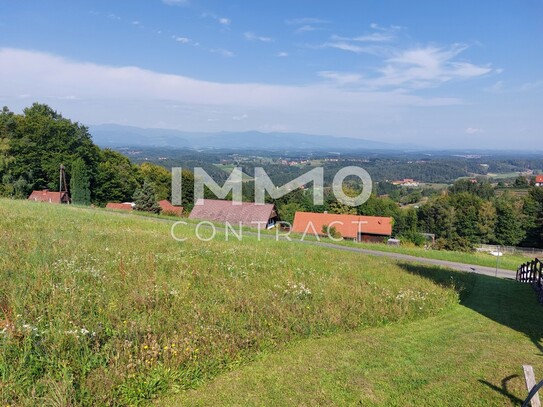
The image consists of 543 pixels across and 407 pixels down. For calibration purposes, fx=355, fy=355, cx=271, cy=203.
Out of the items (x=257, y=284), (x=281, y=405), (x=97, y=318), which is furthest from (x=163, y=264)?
(x=281, y=405)

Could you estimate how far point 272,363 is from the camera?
19.0ft

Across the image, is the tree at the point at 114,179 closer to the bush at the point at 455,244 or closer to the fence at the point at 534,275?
the bush at the point at 455,244

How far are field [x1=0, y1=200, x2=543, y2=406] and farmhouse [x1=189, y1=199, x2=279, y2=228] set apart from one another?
2679 centimetres

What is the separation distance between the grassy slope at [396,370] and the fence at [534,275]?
4.89m

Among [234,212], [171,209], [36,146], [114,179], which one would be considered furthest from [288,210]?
[36,146]

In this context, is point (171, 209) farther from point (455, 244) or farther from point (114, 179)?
point (455, 244)

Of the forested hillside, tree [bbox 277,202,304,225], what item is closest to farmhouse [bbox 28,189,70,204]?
the forested hillside

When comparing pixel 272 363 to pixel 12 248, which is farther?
pixel 12 248

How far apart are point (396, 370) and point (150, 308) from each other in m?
4.58

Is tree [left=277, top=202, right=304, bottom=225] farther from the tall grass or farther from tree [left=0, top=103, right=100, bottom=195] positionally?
the tall grass

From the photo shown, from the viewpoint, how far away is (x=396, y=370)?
5.77 m

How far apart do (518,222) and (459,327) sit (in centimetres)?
5829

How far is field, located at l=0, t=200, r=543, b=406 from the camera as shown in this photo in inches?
189

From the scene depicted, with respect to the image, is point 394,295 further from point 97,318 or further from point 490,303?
point 97,318
